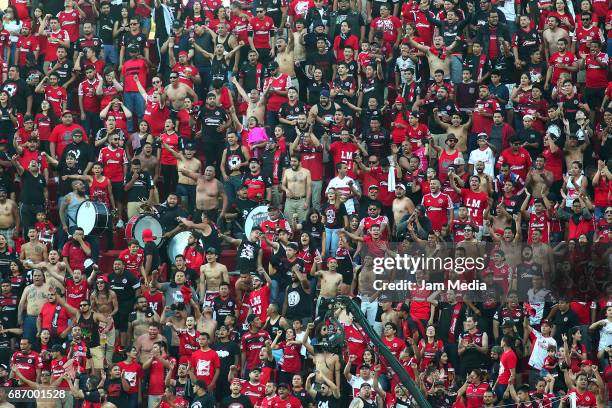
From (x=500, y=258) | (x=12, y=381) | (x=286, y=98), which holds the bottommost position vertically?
(x=12, y=381)

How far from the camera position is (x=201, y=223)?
26938 mm

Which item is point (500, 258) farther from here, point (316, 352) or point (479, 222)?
point (316, 352)

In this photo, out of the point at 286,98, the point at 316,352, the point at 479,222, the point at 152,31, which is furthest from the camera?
the point at 152,31

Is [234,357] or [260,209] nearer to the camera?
[234,357]

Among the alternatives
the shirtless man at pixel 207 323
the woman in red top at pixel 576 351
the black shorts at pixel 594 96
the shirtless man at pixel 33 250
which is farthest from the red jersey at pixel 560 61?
the shirtless man at pixel 33 250

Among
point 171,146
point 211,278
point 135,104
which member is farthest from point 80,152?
point 211,278

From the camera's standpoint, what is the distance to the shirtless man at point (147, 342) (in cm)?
2519

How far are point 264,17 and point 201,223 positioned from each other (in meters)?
4.62

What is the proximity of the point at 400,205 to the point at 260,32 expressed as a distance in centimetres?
470

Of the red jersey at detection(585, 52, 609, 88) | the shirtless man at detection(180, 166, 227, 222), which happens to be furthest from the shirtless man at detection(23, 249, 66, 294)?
the red jersey at detection(585, 52, 609, 88)

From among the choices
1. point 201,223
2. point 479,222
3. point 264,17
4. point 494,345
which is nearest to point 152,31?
point 264,17

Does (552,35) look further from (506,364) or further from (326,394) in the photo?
(326,394)

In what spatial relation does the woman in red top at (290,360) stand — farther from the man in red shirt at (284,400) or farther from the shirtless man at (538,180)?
the shirtless man at (538,180)

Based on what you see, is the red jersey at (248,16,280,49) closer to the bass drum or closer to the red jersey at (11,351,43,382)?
the bass drum
